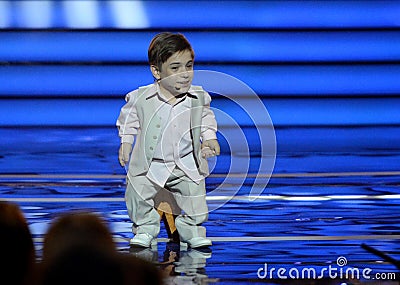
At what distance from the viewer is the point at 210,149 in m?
4.92

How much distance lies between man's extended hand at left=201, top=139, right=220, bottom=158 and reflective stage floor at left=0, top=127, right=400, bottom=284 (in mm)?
407

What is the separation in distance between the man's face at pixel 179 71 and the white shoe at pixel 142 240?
0.67 metres

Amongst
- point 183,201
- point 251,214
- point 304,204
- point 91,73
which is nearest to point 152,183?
point 183,201

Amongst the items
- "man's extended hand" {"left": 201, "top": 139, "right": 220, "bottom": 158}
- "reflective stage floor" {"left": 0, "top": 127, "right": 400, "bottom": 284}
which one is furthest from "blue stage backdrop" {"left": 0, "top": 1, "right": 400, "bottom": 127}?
"man's extended hand" {"left": 201, "top": 139, "right": 220, "bottom": 158}

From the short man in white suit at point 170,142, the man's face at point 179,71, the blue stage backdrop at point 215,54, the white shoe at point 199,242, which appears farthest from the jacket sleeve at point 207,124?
the blue stage backdrop at point 215,54

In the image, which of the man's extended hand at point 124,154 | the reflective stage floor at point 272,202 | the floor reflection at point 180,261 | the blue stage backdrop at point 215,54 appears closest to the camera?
the floor reflection at point 180,261

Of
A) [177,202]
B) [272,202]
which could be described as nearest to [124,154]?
[177,202]

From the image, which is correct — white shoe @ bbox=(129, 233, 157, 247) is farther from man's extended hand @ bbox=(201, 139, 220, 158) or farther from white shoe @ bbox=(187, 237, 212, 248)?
man's extended hand @ bbox=(201, 139, 220, 158)

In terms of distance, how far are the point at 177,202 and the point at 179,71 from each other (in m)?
0.60

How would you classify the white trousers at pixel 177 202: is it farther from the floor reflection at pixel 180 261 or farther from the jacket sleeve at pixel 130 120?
the jacket sleeve at pixel 130 120

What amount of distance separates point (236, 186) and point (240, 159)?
3.55ft

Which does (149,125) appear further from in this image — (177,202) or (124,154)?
(177,202)

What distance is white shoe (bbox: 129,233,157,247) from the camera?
4.84m

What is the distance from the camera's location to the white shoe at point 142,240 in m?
4.84
